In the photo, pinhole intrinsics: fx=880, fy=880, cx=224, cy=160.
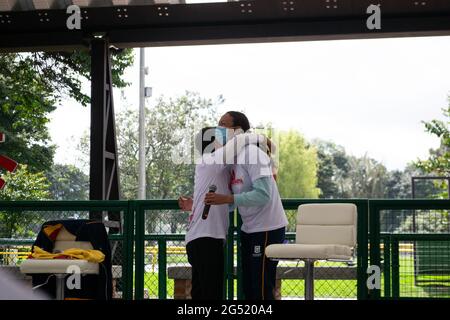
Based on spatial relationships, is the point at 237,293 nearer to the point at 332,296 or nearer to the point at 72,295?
the point at 72,295

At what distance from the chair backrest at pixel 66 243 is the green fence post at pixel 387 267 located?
105 inches

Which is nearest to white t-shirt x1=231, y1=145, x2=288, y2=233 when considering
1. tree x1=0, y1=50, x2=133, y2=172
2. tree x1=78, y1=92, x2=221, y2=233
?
tree x1=0, y1=50, x2=133, y2=172

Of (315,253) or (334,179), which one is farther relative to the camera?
(334,179)

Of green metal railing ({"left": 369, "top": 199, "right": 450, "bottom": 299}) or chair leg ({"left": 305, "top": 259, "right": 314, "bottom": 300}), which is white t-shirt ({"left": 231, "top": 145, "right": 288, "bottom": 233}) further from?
green metal railing ({"left": 369, "top": 199, "right": 450, "bottom": 299})

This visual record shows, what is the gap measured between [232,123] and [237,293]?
7.32 ft

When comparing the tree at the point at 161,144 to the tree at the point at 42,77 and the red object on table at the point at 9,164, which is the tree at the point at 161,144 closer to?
the tree at the point at 42,77

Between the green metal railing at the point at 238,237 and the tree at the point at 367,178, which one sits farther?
the tree at the point at 367,178

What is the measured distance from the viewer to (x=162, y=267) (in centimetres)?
985

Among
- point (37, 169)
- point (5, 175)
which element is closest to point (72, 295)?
point (5, 175)

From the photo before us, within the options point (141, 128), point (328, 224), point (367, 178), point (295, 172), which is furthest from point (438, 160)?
point (367, 178)

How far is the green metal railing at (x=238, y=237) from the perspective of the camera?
7793 mm

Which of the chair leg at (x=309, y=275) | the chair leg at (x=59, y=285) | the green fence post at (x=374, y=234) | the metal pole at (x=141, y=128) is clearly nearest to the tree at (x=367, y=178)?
the metal pole at (x=141, y=128)

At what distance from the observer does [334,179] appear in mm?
84750
